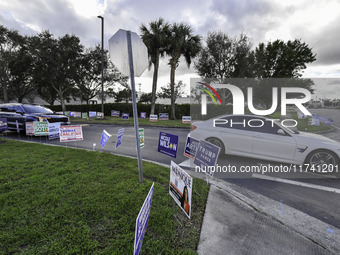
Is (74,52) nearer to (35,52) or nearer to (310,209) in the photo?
(35,52)

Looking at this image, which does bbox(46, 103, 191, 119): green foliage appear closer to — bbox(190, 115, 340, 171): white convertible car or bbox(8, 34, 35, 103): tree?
bbox(8, 34, 35, 103): tree

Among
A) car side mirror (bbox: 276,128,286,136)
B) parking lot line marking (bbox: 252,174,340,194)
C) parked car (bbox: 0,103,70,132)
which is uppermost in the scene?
parked car (bbox: 0,103,70,132)

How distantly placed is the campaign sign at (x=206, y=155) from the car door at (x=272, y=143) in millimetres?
2278

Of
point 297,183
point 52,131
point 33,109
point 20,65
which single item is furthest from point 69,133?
point 20,65

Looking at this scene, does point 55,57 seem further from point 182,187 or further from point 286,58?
point 286,58

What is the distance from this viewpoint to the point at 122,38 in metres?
3.23

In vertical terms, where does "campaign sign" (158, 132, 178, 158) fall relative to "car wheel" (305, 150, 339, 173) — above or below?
above

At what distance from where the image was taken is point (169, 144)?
479 centimetres

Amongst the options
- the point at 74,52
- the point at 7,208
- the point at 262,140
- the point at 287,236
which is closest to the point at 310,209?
the point at 287,236

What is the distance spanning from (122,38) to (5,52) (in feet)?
101

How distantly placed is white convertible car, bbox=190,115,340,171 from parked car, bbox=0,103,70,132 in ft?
22.8

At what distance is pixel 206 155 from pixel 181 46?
56.5 feet

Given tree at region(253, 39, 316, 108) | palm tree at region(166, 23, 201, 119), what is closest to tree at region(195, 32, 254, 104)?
palm tree at region(166, 23, 201, 119)

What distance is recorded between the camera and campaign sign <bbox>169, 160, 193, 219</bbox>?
2.41 meters
